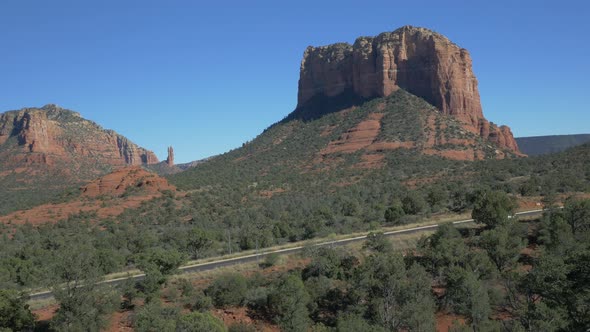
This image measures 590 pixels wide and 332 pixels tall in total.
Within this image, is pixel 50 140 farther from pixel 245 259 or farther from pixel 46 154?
pixel 245 259

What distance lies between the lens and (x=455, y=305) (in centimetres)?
2122

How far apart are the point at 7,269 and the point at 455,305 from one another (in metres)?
28.3

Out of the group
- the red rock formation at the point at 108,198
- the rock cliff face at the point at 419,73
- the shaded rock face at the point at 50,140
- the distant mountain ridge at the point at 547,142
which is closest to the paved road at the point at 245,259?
the red rock formation at the point at 108,198

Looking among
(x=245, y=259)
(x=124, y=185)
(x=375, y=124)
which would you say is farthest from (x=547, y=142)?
(x=245, y=259)

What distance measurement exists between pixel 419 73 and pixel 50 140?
339ft

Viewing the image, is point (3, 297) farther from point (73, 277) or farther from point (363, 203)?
point (363, 203)

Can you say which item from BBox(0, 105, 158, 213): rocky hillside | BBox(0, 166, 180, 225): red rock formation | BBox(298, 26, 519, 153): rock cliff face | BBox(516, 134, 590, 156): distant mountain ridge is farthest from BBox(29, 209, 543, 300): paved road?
BBox(516, 134, 590, 156): distant mountain ridge

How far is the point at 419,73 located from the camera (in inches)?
4003

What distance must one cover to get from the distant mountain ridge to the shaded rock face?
513 feet

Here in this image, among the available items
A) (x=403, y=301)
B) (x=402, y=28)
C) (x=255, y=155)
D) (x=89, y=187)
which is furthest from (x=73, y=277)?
(x=402, y=28)

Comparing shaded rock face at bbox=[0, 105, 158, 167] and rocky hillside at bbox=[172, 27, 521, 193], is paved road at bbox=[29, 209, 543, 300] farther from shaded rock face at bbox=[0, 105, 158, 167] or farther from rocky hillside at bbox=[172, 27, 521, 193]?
shaded rock face at bbox=[0, 105, 158, 167]

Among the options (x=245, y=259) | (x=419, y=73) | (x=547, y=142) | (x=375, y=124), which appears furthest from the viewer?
(x=547, y=142)

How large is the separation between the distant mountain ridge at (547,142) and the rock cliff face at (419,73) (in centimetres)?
8039

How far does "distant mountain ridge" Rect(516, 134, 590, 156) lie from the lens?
170 m
